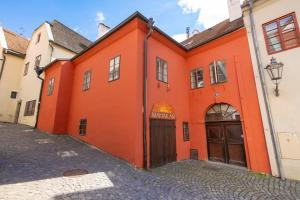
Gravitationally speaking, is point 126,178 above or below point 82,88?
below

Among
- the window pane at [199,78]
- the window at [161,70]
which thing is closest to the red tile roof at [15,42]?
the window at [161,70]

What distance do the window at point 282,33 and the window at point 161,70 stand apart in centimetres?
465

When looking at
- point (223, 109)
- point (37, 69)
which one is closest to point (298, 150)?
point (223, 109)

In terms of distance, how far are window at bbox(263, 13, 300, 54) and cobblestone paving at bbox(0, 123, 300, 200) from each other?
5204 mm

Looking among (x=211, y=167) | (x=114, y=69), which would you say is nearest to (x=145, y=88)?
(x=114, y=69)

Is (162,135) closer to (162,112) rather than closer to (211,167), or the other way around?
(162,112)

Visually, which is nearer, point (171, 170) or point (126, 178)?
point (126, 178)

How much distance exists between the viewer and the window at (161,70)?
27.9 ft

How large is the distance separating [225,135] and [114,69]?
21.3 ft

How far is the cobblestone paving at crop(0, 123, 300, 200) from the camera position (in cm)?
423

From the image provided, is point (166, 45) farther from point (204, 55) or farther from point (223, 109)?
point (223, 109)

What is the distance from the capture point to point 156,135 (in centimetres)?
759

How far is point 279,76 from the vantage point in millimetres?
6660

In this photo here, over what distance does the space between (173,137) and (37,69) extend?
1204 cm
